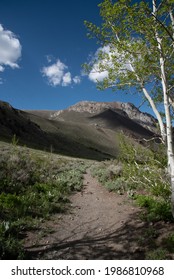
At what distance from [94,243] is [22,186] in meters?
6.45

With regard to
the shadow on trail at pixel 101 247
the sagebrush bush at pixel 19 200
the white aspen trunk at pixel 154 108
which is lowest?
the shadow on trail at pixel 101 247

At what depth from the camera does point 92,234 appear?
8398 mm

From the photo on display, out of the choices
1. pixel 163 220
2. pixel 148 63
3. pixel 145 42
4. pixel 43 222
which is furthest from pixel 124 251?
pixel 145 42

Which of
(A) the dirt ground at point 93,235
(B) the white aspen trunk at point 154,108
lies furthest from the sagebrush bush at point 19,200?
(B) the white aspen trunk at point 154,108

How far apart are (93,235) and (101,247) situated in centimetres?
104

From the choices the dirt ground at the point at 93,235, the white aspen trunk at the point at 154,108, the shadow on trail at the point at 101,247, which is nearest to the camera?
the shadow on trail at the point at 101,247

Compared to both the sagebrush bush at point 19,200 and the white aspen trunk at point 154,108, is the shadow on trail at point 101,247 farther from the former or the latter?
the white aspen trunk at point 154,108

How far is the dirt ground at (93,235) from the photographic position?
22.5 ft

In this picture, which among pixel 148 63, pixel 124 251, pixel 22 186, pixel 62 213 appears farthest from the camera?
pixel 22 186

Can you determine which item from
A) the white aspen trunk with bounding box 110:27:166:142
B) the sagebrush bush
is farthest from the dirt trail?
the white aspen trunk with bounding box 110:27:166:142

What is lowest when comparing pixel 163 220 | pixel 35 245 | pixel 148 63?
pixel 35 245

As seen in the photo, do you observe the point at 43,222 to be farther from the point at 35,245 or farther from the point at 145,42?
the point at 145,42

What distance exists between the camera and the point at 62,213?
10602 mm

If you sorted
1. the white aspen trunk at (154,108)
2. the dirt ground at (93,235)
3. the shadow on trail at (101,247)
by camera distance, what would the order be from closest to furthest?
the shadow on trail at (101,247) → the dirt ground at (93,235) → the white aspen trunk at (154,108)
